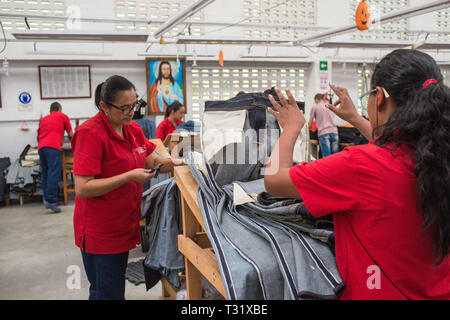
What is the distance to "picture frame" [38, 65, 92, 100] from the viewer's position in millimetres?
7680

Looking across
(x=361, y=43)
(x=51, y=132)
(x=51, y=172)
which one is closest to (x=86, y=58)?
(x=51, y=132)

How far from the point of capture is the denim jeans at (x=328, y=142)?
7.38 metres

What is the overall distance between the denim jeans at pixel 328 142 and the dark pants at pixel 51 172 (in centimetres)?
464

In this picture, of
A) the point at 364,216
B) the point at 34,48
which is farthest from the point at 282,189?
the point at 34,48

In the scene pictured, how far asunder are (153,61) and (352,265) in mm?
7715

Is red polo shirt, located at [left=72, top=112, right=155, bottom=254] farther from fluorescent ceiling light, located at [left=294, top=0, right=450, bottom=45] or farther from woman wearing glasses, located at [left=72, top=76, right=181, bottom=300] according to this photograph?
fluorescent ceiling light, located at [left=294, top=0, right=450, bottom=45]

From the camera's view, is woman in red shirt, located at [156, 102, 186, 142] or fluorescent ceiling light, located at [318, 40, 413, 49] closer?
woman in red shirt, located at [156, 102, 186, 142]

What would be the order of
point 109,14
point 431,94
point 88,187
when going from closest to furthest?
point 431,94 < point 88,187 < point 109,14

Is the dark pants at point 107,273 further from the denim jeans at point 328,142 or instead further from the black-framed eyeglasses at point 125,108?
the denim jeans at point 328,142

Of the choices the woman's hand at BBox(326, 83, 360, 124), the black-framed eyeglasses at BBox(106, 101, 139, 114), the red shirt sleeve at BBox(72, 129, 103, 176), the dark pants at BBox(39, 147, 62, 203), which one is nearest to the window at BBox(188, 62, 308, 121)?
the dark pants at BBox(39, 147, 62, 203)

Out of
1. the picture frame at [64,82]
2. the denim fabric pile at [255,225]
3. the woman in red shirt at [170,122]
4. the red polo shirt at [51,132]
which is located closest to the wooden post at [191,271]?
the denim fabric pile at [255,225]

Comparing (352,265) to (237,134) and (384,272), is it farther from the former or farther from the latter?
(237,134)

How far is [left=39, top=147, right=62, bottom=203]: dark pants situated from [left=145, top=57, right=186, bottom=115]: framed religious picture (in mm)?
2650

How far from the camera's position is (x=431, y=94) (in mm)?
978
